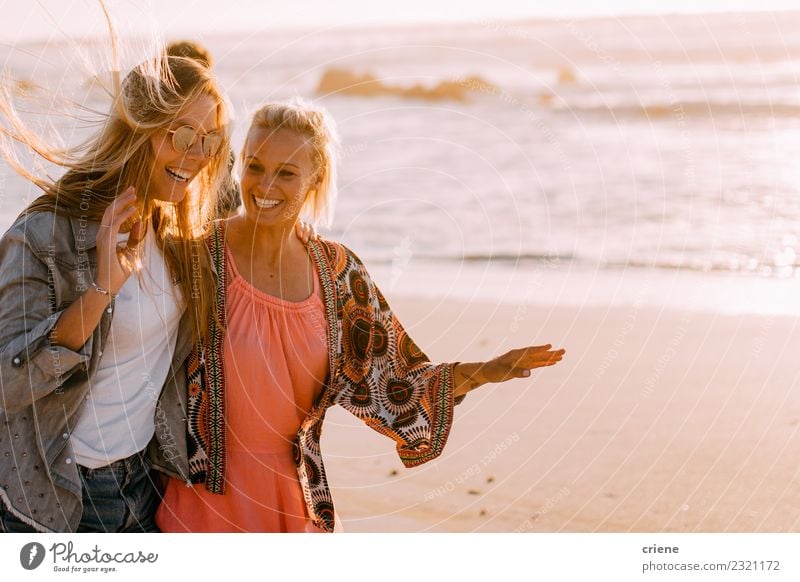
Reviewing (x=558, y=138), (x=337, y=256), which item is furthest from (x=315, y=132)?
(x=558, y=138)

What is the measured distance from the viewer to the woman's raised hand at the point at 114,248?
116 inches

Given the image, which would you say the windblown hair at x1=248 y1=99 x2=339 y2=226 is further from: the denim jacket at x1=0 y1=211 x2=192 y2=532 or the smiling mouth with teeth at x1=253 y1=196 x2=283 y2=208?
the denim jacket at x1=0 y1=211 x2=192 y2=532

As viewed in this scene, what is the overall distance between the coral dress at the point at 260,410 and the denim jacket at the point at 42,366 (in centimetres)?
38

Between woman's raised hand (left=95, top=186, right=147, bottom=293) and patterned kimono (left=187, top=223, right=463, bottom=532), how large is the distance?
0.47m

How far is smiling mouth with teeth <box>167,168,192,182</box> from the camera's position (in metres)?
3.25

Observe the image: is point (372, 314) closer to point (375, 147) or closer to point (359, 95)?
point (375, 147)

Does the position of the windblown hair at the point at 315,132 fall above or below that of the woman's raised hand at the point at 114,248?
above

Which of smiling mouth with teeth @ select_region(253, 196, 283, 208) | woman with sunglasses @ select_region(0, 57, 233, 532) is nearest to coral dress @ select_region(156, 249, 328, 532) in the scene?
woman with sunglasses @ select_region(0, 57, 233, 532)

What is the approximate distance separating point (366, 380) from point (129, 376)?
30.5 inches

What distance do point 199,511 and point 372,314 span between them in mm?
807

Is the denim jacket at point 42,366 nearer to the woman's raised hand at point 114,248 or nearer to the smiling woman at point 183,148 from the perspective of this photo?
the woman's raised hand at point 114,248

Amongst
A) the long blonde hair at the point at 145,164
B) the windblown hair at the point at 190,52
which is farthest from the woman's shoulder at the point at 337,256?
the windblown hair at the point at 190,52
